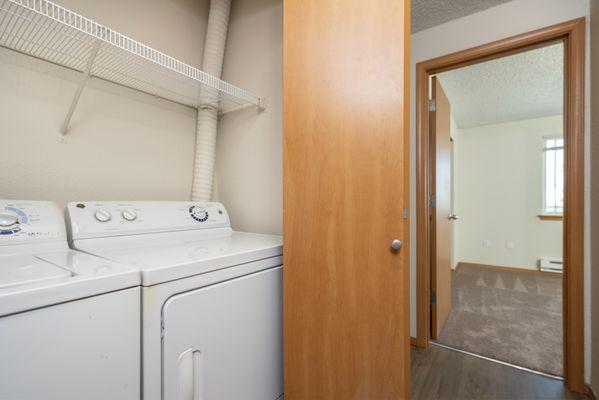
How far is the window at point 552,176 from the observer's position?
416 centimetres

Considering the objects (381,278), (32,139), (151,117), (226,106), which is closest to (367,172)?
(381,278)

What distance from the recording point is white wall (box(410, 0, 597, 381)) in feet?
4.91

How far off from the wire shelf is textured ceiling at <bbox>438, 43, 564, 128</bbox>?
7.87 ft

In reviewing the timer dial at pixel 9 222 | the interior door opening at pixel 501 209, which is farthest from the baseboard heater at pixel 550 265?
the timer dial at pixel 9 222

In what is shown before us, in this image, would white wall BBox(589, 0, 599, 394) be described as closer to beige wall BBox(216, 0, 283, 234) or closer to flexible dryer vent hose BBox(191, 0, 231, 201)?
beige wall BBox(216, 0, 283, 234)

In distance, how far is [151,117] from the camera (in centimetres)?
161

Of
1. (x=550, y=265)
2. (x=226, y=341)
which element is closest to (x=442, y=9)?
(x=226, y=341)

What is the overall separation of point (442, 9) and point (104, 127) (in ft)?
7.20

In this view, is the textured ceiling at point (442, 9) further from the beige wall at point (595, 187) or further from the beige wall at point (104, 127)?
the beige wall at point (104, 127)

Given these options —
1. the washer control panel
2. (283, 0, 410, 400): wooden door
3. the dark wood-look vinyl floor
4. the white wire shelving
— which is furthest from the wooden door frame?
the washer control panel

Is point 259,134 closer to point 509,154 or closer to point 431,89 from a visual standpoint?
point 431,89

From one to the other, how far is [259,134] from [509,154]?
456 cm

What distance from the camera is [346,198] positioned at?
108 cm

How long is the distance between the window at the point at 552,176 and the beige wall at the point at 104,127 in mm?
5080
